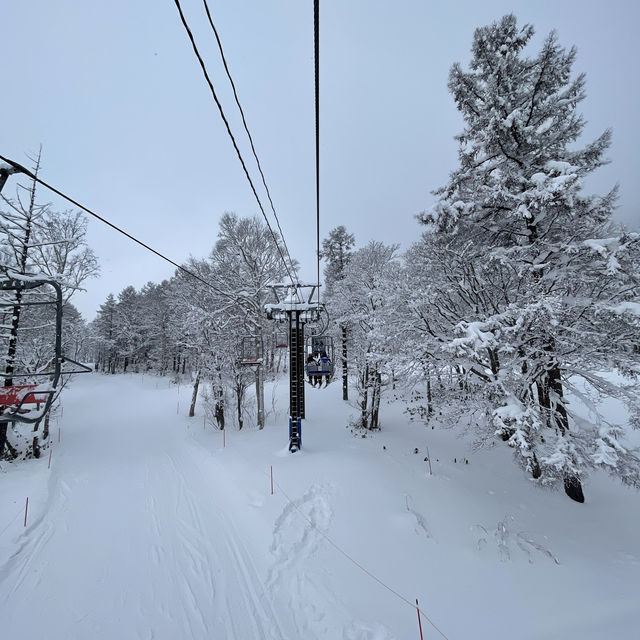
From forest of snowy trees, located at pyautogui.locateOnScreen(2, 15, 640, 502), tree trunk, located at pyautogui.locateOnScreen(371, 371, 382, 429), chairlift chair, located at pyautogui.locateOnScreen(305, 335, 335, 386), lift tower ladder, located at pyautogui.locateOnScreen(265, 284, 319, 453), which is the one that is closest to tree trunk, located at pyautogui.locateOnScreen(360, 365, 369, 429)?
tree trunk, located at pyautogui.locateOnScreen(371, 371, 382, 429)

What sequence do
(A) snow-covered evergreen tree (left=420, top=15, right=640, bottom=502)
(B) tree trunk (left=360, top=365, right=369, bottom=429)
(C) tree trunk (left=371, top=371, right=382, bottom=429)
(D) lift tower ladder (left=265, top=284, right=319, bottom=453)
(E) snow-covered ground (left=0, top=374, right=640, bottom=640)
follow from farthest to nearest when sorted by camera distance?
(B) tree trunk (left=360, top=365, right=369, bottom=429)
(C) tree trunk (left=371, top=371, right=382, bottom=429)
(D) lift tower ladder (left=265, top=284, right=319, bottom=453)
(A) snow-covered evergreen tree (left=420, top=15, right=640, bottom=502)
(E) snow-covered ground (left=0, top=374, right=640, bottom=640)

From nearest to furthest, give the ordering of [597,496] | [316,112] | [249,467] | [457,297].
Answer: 1. [316,112]
2. [597,496]
3. [457,297]
4. [249,467]

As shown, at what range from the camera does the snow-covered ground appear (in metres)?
4.40

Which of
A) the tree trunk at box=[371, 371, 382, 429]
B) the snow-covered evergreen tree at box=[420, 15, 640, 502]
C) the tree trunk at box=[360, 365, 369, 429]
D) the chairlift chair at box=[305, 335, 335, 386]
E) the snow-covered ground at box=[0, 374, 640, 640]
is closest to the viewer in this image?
the snow-covered ground at box=[0, 374, 640, 640]

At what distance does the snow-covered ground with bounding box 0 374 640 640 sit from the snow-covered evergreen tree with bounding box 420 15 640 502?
1.67 meters

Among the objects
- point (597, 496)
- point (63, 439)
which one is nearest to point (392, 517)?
point (597, 496)

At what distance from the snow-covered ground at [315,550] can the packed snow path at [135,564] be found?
0.10 feet

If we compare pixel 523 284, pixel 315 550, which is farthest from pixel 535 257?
pixel 315 550

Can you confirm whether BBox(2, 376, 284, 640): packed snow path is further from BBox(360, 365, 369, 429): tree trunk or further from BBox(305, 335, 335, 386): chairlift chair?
BBox(360, 365, 369, 429): tree trunk

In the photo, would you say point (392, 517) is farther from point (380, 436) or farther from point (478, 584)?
point (380, 436)

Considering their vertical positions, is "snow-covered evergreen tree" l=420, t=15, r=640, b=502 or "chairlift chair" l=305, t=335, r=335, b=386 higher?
"snow-covered evergreen tree" l=420, t=15, r=640, b=502

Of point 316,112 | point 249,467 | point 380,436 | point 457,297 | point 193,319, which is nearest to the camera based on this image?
point 316,112

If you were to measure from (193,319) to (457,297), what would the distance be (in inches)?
471

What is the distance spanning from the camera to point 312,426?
14172mm
